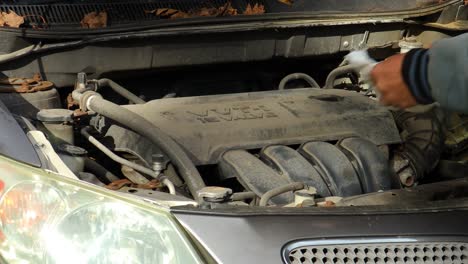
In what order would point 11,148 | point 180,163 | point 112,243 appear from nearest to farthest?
point 112,243 < point 11,148 < point 180,163

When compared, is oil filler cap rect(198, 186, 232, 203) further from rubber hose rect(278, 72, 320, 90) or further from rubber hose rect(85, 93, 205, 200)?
rubber hose rect(278, 72, 320, 90)

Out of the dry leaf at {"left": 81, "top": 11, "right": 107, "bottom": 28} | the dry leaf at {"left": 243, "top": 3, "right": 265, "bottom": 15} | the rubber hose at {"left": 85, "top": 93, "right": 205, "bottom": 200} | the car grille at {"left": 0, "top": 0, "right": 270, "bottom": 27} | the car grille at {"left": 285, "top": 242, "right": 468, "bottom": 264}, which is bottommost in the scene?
the car grille at {"left": 285, "top": 242, "right": 468, "bottom": 264}

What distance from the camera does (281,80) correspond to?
3.20 m

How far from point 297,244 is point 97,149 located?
1.14m

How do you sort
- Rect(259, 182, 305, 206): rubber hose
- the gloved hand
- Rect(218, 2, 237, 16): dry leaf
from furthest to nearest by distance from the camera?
Rect(218, 2, 237, 16): dry leaf < Rect(259, 182, 305, 206): rubber hose < the gloved hand

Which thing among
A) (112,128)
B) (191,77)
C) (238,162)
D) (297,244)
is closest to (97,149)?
(112,128)

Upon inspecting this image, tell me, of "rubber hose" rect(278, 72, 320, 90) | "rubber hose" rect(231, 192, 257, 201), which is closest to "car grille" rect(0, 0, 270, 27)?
"rubber hose" rect(278, 72, 320, 90)

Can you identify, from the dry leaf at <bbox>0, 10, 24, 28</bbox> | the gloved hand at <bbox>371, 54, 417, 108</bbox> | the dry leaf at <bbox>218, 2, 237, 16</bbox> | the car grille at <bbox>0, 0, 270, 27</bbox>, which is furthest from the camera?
the dry leaf at <bbox>218, 2, 237, 16</bbox>

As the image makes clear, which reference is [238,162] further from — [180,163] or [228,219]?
[228,219]

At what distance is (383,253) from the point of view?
1.60m

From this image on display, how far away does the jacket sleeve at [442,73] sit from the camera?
1594mm

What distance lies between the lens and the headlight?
150cm

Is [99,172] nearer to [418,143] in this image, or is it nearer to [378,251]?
[378,251]

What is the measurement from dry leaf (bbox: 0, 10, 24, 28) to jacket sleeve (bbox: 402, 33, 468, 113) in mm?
1555
